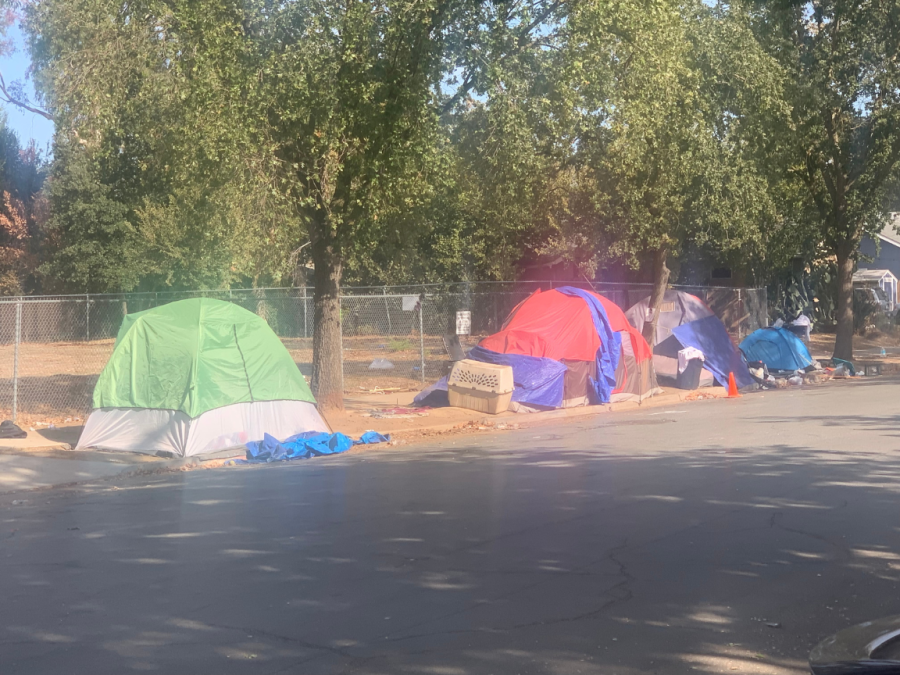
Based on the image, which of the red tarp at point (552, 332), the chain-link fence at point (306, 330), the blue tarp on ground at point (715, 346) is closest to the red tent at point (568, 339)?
the red tarp at point (552, 332)

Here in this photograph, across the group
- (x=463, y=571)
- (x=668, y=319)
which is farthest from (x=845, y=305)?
(x=463, y=571)

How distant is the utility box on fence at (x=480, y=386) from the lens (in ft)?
55.1

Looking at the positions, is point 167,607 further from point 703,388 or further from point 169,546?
point 703,388

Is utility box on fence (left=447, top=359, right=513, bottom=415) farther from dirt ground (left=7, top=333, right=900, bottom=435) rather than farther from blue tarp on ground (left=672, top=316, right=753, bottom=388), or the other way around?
blue tarp on ground (left=672, top=316, right=753, bottom=388)

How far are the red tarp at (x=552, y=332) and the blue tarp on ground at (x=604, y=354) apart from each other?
0.61 ft

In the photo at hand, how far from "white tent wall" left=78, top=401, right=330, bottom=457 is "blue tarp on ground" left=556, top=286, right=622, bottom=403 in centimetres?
676

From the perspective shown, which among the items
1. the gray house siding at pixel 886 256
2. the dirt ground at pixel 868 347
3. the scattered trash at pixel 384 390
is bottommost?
the scattered trash at pixel 384 390

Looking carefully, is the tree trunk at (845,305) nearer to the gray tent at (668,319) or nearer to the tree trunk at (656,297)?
the gray tent at (668,319)

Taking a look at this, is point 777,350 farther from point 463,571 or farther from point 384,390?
point 463,571

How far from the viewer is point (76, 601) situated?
5.92m

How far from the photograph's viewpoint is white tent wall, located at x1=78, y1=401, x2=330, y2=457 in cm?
1290

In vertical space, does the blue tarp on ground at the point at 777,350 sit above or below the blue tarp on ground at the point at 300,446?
above

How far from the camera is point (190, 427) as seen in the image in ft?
42.1

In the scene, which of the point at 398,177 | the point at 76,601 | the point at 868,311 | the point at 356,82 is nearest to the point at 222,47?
the point at 356,82
